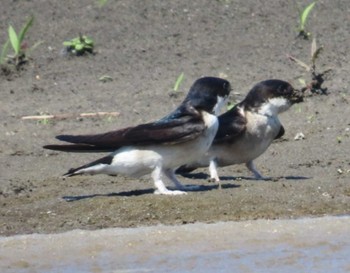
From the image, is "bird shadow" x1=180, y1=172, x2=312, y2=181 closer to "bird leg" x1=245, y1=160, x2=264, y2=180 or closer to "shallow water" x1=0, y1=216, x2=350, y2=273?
"bird leg" x1=245, y1=160, x2=264, y2=180

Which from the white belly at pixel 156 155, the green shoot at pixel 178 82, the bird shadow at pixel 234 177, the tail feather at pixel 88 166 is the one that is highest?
the white belly at pixel 156 155

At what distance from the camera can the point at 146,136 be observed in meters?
9.18

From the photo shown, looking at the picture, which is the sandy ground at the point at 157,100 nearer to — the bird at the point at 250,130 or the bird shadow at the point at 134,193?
the bird shadow at the point at 134,193

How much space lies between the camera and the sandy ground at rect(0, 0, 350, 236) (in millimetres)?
8883

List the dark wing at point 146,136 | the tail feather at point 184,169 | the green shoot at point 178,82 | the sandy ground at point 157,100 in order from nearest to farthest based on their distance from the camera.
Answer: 1. the sandy ground at point 157,100
2. the dark wing at point 146,136
3. the tail feather at point 184,169
4. the green shoot at point 178,82

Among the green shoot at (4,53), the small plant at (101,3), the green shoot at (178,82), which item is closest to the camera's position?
the green shoot at (178,82)

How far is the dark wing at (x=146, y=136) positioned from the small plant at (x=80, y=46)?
3.53m

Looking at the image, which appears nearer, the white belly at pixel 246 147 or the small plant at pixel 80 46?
the white belly at pixel 246 147

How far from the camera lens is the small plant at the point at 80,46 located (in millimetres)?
12742

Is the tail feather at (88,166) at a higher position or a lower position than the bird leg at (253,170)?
higher

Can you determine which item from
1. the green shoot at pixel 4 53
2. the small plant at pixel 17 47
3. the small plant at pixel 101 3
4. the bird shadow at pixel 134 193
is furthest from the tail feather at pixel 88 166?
the small plant at pixel 101 3

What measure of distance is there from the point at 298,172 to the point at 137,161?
141cm

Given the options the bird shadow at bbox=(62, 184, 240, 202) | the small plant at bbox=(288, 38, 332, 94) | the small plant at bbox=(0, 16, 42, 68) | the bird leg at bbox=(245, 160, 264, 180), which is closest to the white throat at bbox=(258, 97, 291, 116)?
the bird leg at bbox=(245, 160, 264, 180)

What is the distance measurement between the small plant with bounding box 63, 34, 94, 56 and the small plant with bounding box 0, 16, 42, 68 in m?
0.26
